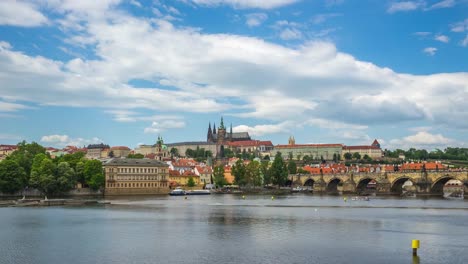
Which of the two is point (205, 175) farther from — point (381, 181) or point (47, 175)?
point (47, 175)

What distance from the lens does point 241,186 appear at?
15138 cm

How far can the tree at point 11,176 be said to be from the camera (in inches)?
3812

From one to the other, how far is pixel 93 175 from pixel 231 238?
75.2 meters

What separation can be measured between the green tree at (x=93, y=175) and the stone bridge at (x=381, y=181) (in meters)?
58.2

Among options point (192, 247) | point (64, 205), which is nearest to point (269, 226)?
point (192, 247)

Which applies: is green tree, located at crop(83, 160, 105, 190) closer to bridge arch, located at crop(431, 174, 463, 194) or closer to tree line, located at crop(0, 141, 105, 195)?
tree line, located at crop(0, 141, 105, 195)

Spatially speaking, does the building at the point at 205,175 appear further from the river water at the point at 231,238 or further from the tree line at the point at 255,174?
the river water at the point at 231,238

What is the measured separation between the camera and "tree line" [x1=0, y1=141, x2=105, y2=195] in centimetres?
9806

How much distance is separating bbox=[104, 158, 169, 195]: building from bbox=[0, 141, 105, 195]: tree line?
7.34 feet

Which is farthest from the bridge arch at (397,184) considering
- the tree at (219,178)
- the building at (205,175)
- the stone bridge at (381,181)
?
the building at (205,175)

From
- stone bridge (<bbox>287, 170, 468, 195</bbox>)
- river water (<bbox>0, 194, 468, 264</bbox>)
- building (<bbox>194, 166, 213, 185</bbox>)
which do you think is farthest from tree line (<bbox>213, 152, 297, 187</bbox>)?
river water (<bbox>0, 194, 468, 264</bbox>)

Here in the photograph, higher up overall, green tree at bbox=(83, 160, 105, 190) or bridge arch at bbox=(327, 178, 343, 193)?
green tree at bbox=(83, 160, 105, 190)

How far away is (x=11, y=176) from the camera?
3836 inches

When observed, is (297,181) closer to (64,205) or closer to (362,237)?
(64,205)
